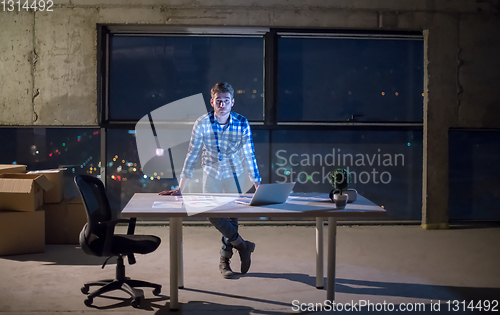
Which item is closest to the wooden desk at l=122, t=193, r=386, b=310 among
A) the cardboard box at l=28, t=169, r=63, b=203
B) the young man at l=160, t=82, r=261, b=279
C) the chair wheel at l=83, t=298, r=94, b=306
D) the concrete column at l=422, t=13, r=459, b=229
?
the young man at l=160, t=82, r=261, b=279

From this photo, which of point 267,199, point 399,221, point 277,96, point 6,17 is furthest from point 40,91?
point 399,221

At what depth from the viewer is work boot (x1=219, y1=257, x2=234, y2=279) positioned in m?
3.54

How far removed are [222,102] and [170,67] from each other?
219 cm

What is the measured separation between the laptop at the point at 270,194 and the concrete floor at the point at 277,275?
67cm

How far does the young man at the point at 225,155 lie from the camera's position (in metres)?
3.51

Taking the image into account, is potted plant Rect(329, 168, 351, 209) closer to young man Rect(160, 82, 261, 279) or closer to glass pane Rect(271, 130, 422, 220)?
young man Rect(160, 82, 261, 279)

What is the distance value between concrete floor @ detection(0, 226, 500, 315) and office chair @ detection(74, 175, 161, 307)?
0.08 metres

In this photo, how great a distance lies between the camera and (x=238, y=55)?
5.44m

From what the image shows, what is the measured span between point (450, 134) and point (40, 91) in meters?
4.77

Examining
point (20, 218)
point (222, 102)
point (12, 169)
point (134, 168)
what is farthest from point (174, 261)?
point (134, 168)

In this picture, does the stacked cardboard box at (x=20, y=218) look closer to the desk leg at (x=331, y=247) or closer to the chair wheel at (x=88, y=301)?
the chair wheel at (x=88, y=301)

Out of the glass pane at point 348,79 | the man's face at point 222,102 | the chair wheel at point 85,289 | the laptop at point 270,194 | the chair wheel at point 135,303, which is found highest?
the glass pane at point 348,79

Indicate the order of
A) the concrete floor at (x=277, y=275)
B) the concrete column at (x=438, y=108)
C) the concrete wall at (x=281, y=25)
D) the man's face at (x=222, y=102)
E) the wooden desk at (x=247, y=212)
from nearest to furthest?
the wooden desk at (x=247, y=212) < the concrete floor at (x=277, y=275) < the man's face at (x=222, y=102) < the concrete wall at (x=281, y=25) < the concrete column at (x=438, y=108)

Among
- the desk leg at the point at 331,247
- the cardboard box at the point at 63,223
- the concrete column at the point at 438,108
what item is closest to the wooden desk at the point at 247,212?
the desk leg at the point at 331,247
